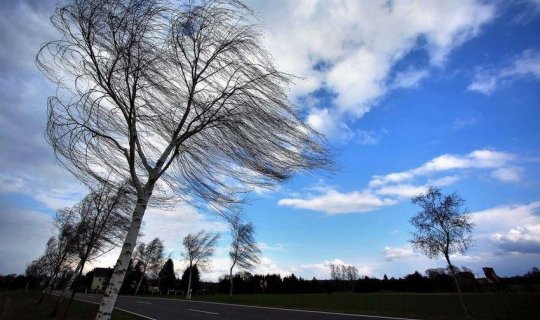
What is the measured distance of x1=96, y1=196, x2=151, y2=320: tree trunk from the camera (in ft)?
14.9

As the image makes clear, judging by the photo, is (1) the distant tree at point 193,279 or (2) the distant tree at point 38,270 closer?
(2) the distant tree at point 38,270

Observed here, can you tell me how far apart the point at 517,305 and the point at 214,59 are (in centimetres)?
2778

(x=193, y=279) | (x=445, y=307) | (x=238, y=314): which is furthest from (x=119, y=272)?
(x=193, y=279)

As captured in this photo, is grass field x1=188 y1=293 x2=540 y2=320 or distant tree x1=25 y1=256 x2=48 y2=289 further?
distant tree x1=25 y1=256 x2=48 y2=289

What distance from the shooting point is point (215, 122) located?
586 cm

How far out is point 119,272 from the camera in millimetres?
4738

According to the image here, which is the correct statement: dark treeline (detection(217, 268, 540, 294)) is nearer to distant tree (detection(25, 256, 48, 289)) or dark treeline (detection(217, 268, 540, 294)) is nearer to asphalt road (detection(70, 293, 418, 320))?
asphalt road (detection(70, 293, 418, 320))

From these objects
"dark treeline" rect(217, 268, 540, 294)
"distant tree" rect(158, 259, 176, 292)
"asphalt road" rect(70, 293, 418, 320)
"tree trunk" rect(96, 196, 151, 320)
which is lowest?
"tree trunk" rect(96, 196, 151, 320)

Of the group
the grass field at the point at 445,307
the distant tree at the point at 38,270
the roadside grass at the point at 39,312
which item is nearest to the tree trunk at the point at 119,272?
the grass field at the point at 445,307

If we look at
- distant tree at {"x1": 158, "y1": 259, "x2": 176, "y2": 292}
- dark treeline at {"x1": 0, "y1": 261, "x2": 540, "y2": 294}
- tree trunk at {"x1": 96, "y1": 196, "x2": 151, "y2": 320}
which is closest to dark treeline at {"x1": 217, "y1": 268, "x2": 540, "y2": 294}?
dark treeline at {"x1": 0, "y1": 261, "x2": 540, "y2": 294}

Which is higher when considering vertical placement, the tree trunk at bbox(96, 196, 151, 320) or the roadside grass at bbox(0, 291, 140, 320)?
the roadside grass at bbox(0, 291, 140, 320)

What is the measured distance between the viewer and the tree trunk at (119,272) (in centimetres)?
453

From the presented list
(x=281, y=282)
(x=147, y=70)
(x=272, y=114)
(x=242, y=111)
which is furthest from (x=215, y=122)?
(x=281, y=282)

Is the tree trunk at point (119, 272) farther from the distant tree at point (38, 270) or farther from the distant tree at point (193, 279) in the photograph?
the distant tree at point (193, 279)
